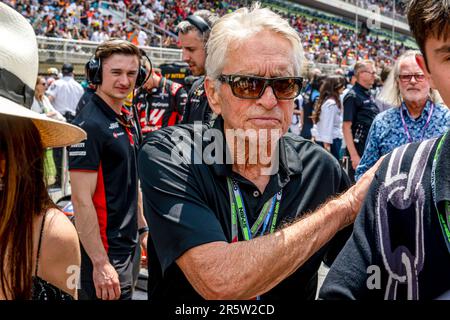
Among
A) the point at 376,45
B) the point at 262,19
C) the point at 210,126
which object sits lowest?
the point at 210,126

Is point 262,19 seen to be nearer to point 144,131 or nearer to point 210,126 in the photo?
point 210,126

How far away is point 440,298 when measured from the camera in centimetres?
103

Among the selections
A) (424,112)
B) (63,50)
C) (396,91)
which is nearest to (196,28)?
(396,91)

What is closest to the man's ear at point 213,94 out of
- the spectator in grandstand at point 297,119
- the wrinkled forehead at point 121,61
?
the wrinkled forehead at point 121,61

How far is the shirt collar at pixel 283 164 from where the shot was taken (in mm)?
1623

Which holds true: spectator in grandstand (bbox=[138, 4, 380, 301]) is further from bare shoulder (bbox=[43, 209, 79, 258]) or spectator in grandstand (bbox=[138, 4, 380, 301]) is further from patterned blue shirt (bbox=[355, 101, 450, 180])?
patterned blue shirt (bbox=[355, 101, 450, 180])

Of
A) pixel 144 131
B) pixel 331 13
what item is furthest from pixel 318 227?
pixel 331 13

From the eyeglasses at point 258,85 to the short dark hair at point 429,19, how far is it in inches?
20.7

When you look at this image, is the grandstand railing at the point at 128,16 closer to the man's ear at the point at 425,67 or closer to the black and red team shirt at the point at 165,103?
the black and red team shirt at the point at 165,103

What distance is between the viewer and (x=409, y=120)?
148 inches

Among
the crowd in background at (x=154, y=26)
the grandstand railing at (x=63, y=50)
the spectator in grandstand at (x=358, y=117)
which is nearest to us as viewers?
the spectator in grandstand at (x=358, y=117)

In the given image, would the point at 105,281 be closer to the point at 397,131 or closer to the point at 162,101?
the point at 397,131

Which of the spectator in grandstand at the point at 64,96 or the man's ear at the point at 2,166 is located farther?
the spectator in grandstand at the point at 64,96

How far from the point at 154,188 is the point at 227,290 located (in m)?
0.37
